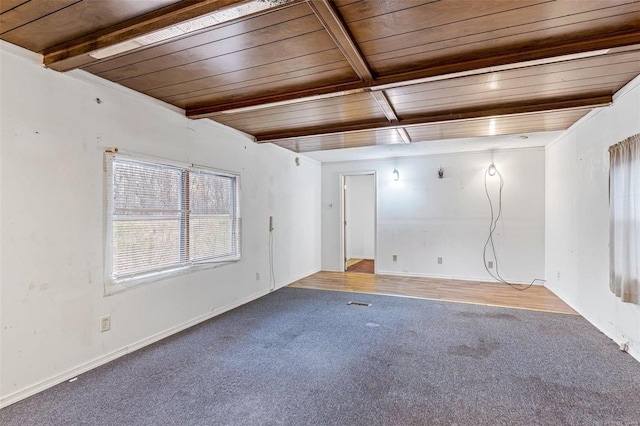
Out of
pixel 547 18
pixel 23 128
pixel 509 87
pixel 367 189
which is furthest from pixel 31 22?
pixel 367 189

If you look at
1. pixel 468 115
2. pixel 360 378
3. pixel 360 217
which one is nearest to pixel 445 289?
pixel 468 115

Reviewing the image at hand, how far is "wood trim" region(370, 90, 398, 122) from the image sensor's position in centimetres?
278

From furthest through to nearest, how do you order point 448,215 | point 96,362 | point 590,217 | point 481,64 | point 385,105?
point 448,215
point 590,217
point 385,105
point 96,362
point 481,64

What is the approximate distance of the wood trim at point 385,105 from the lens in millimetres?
2784

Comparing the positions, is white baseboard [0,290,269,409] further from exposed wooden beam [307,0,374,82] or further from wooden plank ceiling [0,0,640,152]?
exposed wooden beam [307,0,374,82]

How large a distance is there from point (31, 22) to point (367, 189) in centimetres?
745

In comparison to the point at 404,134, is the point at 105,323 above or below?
below

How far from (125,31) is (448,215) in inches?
215

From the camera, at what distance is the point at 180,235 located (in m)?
3.30

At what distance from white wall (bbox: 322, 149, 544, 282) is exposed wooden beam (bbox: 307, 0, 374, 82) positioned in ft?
12.9

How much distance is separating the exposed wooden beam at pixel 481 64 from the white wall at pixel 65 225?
128cm

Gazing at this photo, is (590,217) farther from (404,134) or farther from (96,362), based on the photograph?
(96,362)

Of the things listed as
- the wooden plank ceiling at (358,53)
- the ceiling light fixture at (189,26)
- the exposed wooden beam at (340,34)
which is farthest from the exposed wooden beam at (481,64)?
the ceiling light fixture at (189,26)

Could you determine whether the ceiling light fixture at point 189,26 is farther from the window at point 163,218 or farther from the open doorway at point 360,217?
the open doorway at point 360,217
